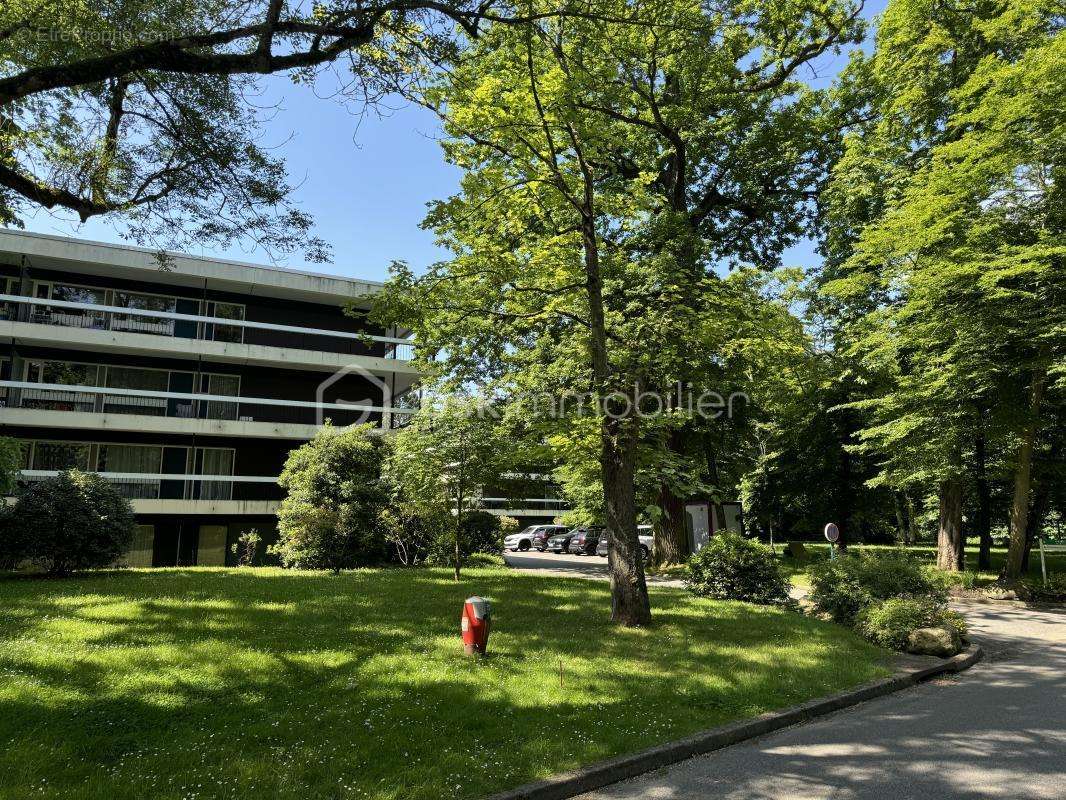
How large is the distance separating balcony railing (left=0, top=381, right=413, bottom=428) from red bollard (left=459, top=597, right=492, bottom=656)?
17744 millimetres

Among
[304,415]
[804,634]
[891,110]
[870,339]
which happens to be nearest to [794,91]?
[891,110]

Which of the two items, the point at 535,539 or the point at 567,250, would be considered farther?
the point at 535,539

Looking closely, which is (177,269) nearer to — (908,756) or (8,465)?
(8,465)

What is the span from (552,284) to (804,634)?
7.25 m

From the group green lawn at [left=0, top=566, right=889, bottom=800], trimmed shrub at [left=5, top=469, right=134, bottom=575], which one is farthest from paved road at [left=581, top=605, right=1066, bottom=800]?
trimmed shrub at [left=5, top=469, right=134, bottom=575]

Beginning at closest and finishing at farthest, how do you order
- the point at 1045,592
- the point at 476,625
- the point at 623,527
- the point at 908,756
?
the point at 908,756 → the point at 476,625 → the point at 623,527 → the point at 1045,592

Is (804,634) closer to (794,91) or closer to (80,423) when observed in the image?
(794,91)

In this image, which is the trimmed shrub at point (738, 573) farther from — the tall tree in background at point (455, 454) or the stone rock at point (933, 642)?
the tall tree in background at point (455, 454)

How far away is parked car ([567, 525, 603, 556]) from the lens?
3422cm

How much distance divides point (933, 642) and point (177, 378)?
28901 mm

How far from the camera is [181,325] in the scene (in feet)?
90.7

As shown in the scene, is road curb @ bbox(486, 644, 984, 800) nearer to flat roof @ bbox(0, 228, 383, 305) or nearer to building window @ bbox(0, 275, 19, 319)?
flat roof @ bbox(0, 228, 383, 305)

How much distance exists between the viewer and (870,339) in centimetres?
1683

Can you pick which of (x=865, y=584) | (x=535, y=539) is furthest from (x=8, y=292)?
(x=865, y=584)
